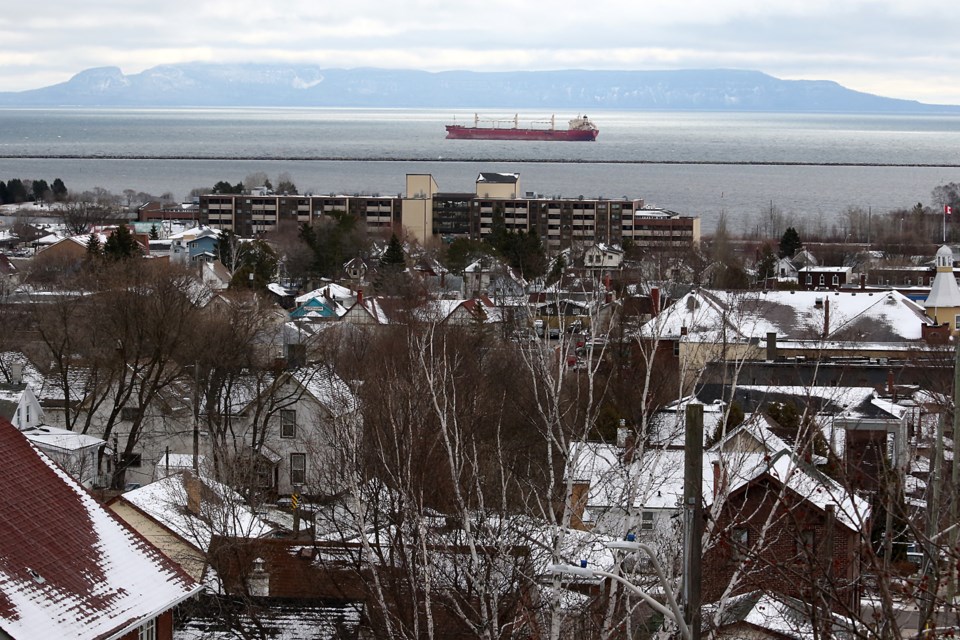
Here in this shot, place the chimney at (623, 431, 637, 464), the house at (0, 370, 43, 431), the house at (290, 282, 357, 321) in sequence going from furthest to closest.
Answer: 1. the house at (290, 282, 357, 321)
2. the house at (0, 370, 43, 431)
3. the chimney at (623, 431, 637, 464)

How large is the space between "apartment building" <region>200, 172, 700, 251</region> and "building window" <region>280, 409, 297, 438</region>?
7486cm

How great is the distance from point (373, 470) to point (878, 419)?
13.2 meters

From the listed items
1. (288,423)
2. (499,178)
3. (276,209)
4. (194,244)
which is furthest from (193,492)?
(499,178)

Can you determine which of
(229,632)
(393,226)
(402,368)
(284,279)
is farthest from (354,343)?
(393,226)

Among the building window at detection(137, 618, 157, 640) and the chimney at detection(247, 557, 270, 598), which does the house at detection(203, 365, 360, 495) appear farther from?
the building window at detection(137, 618, 157, 640)

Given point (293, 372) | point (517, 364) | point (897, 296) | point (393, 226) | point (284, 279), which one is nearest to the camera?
point (293, 372)

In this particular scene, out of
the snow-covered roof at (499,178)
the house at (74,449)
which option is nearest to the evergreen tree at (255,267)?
the house at (74,449)

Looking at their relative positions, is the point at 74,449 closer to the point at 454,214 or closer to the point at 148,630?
the point at 148,630

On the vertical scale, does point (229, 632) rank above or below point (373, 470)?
below

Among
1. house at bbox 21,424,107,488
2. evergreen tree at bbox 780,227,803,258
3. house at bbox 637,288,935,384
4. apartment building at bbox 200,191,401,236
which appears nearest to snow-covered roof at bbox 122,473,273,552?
house at bbox 21,424,107,488

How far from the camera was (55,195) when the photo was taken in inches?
5782

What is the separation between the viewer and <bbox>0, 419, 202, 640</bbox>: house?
12.4 m

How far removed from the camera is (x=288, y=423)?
30391 mm

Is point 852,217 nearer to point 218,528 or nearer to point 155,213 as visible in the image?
point 155,213
